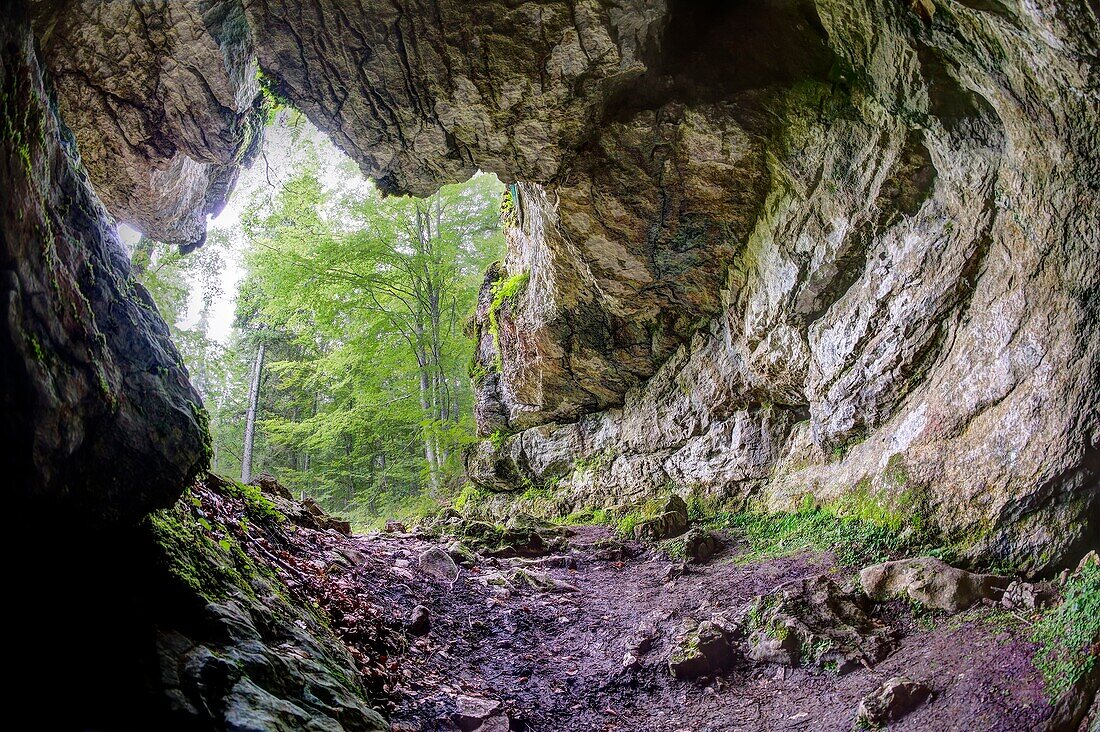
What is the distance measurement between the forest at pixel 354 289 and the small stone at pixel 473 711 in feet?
29.4

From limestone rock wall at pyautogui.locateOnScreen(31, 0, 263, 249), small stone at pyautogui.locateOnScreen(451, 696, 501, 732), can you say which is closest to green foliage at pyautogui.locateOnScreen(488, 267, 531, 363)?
limestone rock wall at pyautogui.locateOnScreen(31, 0, 263, 249)

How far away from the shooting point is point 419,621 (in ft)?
18.6

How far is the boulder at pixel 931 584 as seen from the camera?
16.3 ft

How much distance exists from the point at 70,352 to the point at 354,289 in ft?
37.9

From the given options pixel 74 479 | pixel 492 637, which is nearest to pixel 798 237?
pixel 492 637

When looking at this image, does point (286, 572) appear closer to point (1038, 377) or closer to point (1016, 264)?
point (1038, 377)

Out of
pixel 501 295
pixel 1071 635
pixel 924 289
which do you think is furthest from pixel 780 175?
pixel 501 295

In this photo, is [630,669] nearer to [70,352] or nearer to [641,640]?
[641,640]

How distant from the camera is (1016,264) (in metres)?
5.60

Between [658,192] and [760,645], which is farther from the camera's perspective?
[658,192]

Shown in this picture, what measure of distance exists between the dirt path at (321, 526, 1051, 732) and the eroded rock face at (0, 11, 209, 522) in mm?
2516

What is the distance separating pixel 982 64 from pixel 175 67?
8259 millimetres

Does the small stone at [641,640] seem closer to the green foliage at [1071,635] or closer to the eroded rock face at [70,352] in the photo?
the green foliage at [1071,635]

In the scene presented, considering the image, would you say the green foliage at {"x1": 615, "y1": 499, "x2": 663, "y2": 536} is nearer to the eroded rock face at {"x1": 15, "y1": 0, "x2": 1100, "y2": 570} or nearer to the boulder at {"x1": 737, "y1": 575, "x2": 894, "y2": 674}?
the eroded rock face at {"x1": 15, "y1": 0, "x2": 1100, "y2": 570}
